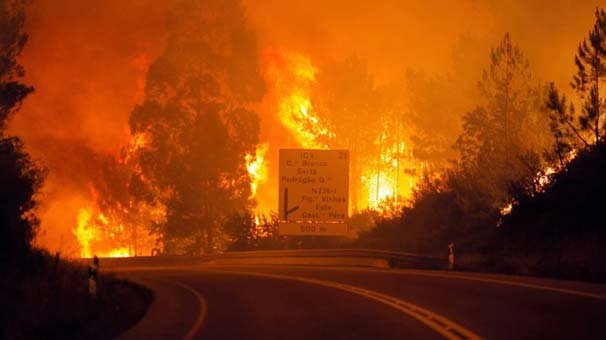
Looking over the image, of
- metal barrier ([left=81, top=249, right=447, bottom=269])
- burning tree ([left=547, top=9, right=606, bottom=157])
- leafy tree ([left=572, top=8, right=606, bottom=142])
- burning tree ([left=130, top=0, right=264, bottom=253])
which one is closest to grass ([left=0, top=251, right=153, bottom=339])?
metal barrier ([left=81, top=249, right=447, bottom=269])

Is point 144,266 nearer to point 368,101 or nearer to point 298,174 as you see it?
point 298,174

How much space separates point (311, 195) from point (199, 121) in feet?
58.3

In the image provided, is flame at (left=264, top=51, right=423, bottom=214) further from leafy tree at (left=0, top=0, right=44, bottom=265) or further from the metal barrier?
leafy tree at (left=0, top=0, right=44, bottom=265)

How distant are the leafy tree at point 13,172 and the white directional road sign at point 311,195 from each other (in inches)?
526

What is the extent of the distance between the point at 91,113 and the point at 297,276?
56354mm

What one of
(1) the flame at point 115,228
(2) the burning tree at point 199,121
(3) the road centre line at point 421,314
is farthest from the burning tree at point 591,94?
(1) the flame at point 115,228

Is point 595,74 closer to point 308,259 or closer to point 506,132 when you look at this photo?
point 506,132

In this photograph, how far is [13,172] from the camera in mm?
24297

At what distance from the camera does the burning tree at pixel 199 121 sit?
177ft

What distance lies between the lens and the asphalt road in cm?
1222

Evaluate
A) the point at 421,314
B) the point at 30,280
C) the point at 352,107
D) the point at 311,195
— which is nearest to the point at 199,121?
the point at 311,195

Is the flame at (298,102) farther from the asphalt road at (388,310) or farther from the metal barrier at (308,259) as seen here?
the asphalt road at (388,310)

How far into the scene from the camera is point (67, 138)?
3162 inches

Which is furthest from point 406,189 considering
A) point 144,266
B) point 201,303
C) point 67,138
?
point 201,303
